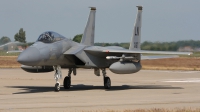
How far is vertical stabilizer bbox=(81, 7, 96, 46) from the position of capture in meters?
24.0

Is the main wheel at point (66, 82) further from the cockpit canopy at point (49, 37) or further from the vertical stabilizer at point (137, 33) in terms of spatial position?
the vertical stabilizer at point (137, 33)

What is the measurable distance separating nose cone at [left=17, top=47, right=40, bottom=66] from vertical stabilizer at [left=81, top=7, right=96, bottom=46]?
5038mm

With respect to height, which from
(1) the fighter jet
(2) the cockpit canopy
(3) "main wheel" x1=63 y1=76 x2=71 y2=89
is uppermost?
(2) the cockpit canopy

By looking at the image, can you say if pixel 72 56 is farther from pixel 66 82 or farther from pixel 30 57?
pixel 30 57

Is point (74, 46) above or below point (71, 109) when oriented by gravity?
above

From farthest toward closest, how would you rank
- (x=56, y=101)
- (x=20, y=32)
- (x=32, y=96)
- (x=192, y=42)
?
(x=20, y=32) → (x=192, y=42) → (x=32, y=96) → (x=56, y=101)

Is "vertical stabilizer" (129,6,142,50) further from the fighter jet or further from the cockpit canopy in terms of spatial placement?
the cockpit canopy

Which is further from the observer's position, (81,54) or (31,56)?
(81,54)

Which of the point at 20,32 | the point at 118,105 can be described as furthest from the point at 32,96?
the point at 20,32

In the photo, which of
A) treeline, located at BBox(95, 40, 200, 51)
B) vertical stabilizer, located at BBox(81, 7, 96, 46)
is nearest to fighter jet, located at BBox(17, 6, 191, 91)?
vertical stabilizer, located at BBox(81, 7, 96, 46)

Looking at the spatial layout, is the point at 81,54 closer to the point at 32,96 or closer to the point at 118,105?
the point at 32,96

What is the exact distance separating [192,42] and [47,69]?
1704cm

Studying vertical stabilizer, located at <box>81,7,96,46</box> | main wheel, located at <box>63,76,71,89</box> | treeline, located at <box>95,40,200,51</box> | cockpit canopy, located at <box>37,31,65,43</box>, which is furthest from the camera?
treeline, located at <box>95,40,200,51</box>

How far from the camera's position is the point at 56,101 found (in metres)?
16.4
